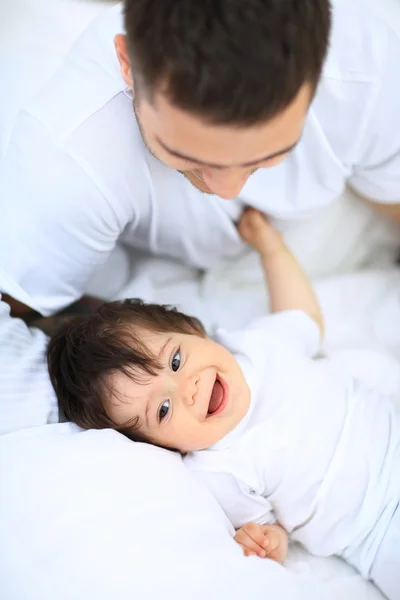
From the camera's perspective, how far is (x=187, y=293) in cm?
137

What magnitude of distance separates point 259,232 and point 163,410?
452 millimetres

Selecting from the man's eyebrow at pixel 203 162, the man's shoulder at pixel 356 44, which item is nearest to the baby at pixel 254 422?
the man's eyebrow at pixel 203 162

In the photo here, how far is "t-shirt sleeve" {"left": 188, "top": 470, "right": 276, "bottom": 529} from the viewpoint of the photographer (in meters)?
0.99

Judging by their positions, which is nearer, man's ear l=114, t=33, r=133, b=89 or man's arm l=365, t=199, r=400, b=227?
man's ear l=114, t=33, r=133, b=89

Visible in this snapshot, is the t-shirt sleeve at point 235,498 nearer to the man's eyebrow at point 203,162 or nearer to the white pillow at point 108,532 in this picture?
the white pillow at point 108,532

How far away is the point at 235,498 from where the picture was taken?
39.1 inches

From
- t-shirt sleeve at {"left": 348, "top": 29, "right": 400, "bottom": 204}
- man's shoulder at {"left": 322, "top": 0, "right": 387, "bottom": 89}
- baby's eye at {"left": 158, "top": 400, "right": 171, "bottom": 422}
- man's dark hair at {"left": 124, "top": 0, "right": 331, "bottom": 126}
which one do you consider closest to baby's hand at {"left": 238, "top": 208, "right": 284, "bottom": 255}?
t-shirt sleeve at {"left": 348, "top": 29, "right": 400, "bottom": 204}

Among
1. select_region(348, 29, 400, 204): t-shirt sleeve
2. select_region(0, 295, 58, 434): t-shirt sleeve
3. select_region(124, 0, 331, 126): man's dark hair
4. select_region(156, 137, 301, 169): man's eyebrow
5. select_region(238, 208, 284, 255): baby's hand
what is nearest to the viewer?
select_region(124, 0, 331, 126): man's dark hair

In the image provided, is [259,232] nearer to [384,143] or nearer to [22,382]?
[384,143]

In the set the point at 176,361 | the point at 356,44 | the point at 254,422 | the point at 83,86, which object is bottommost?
the point at 254,422

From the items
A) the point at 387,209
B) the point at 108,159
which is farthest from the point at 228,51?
the point at 387,209

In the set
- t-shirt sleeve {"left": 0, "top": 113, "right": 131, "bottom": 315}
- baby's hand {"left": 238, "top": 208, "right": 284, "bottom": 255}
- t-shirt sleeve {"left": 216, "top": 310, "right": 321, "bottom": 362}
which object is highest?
t-shirt sleeve {"left": 0, "top": 113, "right": 131, "bottom": 315}

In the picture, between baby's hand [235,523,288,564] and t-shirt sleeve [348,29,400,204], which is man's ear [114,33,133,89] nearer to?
t-shirt sleeve [348,29,400,204]

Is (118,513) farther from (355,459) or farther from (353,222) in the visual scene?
(353,222)
